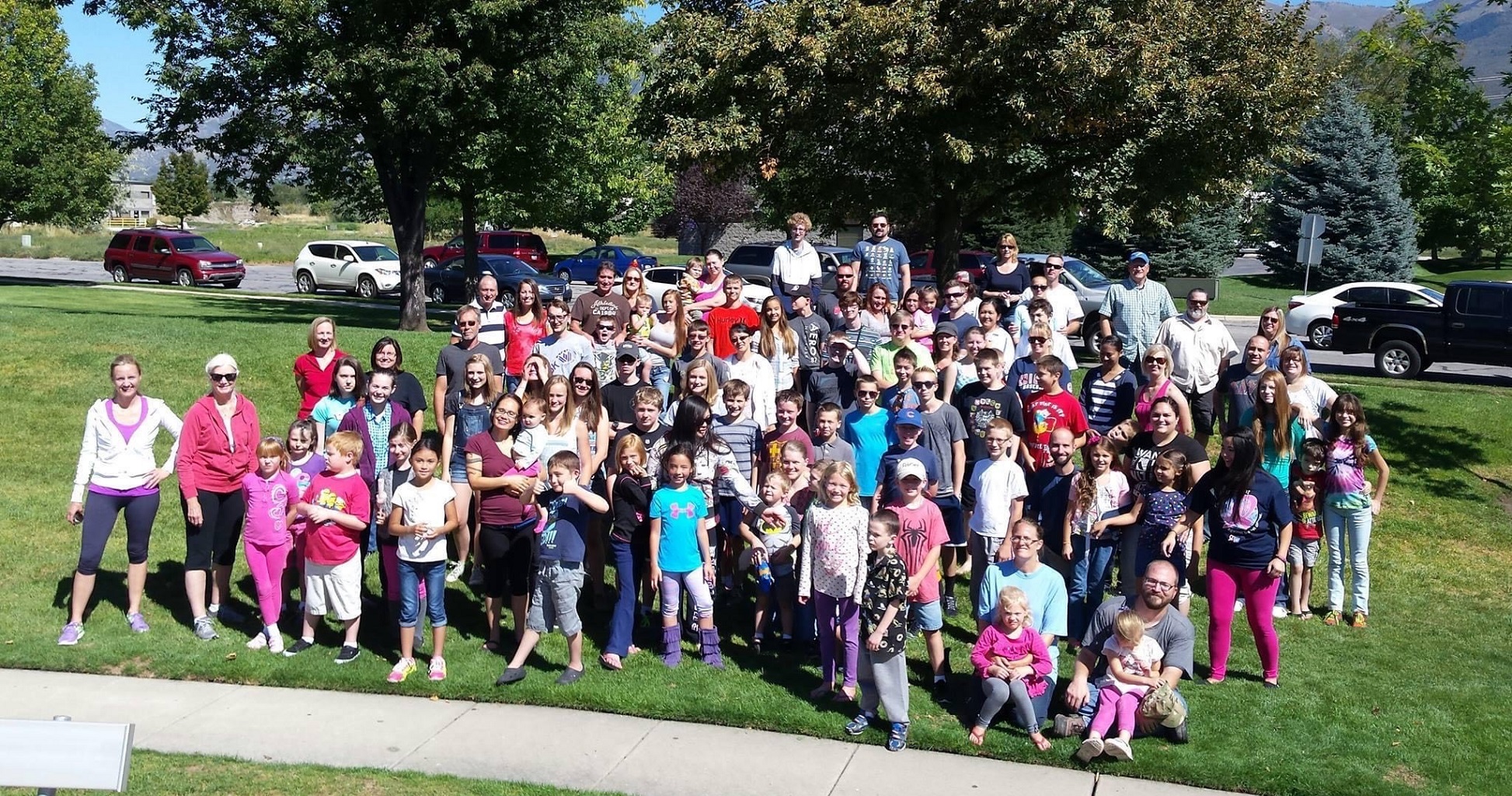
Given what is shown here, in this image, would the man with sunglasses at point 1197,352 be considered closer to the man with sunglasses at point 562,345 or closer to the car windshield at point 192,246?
the man with sunglasses at point 562,345

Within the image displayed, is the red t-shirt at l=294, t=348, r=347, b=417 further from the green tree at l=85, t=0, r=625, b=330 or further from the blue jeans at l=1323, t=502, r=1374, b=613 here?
the green tree at l=85, t=0, r=625, b=330

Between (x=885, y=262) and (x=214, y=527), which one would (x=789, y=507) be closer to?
(x=214, y=527)

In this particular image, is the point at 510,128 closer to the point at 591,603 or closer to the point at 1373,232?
the point at 591,603

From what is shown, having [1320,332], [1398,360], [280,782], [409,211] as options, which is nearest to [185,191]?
[409,211]

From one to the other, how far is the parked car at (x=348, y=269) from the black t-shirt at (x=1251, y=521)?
27193mm

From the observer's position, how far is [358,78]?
1720 centimetres

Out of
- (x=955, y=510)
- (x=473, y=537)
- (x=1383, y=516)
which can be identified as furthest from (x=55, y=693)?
(x=1383, y=516)

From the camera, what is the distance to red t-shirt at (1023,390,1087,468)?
8.62m

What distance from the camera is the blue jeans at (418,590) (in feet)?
25.2

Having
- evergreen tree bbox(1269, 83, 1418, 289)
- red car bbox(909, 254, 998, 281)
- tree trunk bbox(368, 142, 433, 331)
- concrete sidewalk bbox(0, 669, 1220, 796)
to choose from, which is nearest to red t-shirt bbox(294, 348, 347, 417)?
concrete sidewalk bbox(0, 669, 1220, 796)

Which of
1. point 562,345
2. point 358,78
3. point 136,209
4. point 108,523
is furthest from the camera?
point 136,209

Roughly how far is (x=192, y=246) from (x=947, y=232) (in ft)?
83.5

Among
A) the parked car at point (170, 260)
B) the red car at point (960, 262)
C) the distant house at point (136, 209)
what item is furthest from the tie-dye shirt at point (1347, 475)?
the distant house at point (136, 209)

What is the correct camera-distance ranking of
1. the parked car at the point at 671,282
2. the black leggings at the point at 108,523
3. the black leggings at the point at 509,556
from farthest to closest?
the parked car at the point at 671,282 < the black leggings at the point at 108,523 < the black leggings at the point at 509,556
